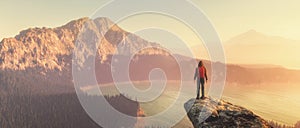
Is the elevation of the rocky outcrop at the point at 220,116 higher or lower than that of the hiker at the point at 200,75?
lower

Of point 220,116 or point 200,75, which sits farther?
point 200,75

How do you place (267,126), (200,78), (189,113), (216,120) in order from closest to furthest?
(267,126) < (216,120) < (189,113) < (200,78)

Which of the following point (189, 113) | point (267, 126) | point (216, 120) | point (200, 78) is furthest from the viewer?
point (200, 78)

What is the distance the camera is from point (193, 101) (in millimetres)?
25422

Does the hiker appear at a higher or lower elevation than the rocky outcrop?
higher

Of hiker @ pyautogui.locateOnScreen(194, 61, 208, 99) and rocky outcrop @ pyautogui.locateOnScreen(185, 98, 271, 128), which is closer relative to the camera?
rocky outcrop @ pyautogui.locateOnScreen(185, 98, 271, 128)

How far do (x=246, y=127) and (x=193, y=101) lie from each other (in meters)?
5.08

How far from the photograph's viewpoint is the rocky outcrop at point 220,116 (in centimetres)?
2191

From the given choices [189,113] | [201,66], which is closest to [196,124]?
[189,113]

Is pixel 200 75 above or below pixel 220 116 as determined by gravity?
above

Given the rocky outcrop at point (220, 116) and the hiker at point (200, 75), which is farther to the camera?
the hiker at point (200, 75)

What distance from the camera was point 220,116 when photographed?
2306 cm

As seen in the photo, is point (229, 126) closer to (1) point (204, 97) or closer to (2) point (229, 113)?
(2) point (229, 113)

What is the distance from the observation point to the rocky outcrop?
2191 cm
